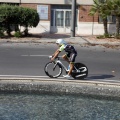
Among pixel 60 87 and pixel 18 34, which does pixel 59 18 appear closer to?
pixel 18 34

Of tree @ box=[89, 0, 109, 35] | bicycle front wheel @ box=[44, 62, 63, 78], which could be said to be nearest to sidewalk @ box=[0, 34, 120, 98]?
bicycle front wheel @ box=[44, 62, 63, 78]

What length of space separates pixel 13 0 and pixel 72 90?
25.5 metres

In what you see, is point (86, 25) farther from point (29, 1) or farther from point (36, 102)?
point (36, 102)

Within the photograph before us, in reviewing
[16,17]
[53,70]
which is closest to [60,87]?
[53,70]

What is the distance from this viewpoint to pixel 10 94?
12422 millimetres

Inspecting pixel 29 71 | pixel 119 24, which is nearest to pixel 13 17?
pixel 119 24

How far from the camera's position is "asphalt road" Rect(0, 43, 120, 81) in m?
15.9

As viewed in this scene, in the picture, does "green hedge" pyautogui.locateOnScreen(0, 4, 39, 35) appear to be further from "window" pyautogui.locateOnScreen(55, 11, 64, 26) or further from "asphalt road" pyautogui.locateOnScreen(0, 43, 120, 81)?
"window" pyautogui.locateOnScreen(55, 11, 64, 26)

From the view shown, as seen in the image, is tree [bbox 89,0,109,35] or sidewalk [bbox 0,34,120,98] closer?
sidewalk [bbox 0,34,120,98]

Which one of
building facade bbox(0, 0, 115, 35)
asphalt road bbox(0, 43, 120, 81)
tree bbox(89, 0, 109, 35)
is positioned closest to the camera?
asphalt road bbox(0, 43, 120, 81)

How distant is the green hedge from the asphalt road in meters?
3.73

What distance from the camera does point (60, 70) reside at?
1474cm

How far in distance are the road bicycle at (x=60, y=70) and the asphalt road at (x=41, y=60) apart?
15.2 inches

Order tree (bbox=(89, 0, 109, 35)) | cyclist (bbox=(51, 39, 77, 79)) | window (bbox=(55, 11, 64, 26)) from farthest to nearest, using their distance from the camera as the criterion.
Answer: window (bbox=(55, 11, 64, 26)) → tree (bbox=(89, 0, 109, 35)) → cyclist (bbox=(51, 39, 77, 79))
